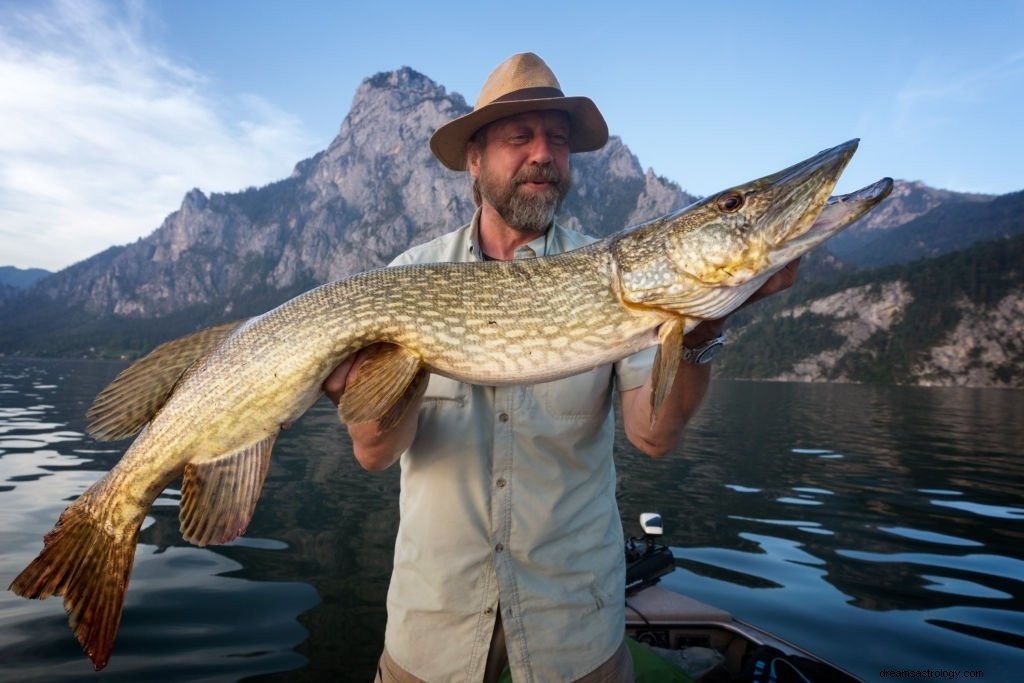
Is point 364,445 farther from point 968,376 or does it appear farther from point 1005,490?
point 968,376

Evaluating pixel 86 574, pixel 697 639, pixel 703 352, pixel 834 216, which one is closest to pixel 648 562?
pixel 697 639

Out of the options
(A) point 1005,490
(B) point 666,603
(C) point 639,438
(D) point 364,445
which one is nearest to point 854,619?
(B) point 666,603

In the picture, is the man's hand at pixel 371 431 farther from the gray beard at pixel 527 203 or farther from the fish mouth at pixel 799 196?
the fish mouth at pixel 799 196

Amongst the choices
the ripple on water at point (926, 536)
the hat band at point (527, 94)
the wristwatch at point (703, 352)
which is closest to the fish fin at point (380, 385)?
the wristwatch at point (703, 352)

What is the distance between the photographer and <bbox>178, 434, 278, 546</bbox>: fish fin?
2.58 meters

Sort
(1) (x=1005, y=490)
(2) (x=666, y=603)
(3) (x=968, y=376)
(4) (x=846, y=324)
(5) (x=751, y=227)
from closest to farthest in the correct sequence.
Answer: (5) (x=751, y=227) → (2) (x=666, y=603) → (1) (x=1005, y=490) → (3) (x=968, y=376) → (4) (x=846, y=324)

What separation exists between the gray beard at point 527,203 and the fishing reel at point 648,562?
11.0ft

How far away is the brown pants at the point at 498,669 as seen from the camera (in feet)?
8.26

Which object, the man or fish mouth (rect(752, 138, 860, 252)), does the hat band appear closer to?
fish mouth (rect(752, 138, 860, 252))

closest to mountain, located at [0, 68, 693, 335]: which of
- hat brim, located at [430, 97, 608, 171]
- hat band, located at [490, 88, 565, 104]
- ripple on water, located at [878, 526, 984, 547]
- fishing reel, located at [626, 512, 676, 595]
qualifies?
ripple on water, located at [878, 526, 984, 547]

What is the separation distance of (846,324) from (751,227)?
129152mm

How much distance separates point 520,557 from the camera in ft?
8.40

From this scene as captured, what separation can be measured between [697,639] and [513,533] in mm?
3352

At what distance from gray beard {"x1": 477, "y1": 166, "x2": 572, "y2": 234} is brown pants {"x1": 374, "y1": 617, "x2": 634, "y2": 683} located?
2.02m
